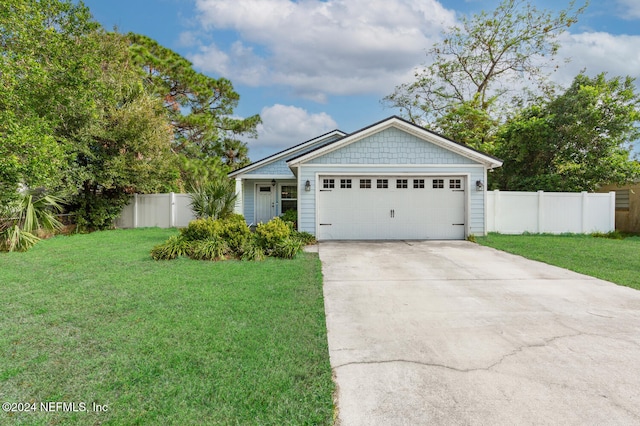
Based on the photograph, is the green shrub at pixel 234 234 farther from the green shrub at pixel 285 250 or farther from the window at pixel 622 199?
the window at pixel 622 199

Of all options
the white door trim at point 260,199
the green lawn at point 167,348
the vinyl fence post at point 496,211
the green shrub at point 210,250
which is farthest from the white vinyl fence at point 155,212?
the vinyl fence post at point 496,211

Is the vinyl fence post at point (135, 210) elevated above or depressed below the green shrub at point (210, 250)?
above

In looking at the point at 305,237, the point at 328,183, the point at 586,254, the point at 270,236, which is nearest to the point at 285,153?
the point at 328,183

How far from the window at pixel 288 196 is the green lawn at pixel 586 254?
28.3ft

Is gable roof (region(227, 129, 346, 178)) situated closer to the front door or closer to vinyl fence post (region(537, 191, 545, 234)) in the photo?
the front door

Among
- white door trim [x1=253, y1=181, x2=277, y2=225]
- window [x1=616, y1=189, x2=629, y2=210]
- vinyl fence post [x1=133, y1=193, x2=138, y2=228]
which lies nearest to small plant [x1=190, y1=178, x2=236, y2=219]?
white door trim [x1=253, y1=181, x2=277, y2=225]

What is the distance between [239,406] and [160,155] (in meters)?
14.7

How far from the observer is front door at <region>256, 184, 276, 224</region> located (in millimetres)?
16047

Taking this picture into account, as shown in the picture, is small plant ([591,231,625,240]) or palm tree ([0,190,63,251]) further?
small plant ([591,231,625,240])

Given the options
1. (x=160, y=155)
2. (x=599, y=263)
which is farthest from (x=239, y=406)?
(x=160, y=155)

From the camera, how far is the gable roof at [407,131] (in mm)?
10648

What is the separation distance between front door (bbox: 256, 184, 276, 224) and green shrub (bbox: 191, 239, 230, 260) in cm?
805

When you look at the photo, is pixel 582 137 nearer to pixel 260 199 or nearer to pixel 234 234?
pixel 260 199

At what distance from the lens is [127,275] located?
597 centimetres
